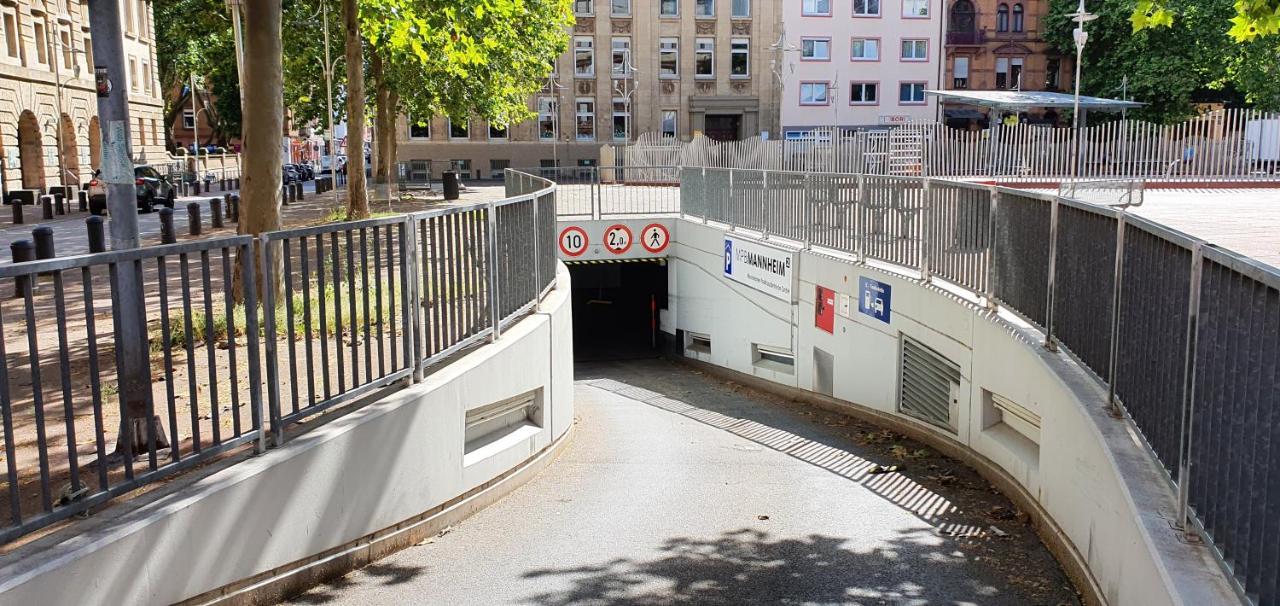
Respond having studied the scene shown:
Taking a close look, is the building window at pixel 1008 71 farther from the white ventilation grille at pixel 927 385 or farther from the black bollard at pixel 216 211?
the white ventilation grille at pixel 927 385

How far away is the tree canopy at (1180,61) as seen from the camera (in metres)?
54.3

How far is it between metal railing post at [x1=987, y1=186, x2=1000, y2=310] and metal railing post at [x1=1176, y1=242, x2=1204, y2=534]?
4849 millimetres

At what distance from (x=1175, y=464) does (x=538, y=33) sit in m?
32.5

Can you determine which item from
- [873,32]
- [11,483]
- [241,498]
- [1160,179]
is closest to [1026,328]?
[241,498]

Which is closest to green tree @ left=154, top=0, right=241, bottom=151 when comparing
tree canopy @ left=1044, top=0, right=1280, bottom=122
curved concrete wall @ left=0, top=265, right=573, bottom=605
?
curved concrete wall @ left=0, top=265, right=573, bottom=605

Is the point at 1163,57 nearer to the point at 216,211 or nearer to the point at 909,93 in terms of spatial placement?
the point at 909,93

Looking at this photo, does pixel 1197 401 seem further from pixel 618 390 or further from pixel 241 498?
pixel 618 390

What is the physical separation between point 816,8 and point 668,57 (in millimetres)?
9385

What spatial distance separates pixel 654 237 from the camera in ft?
74.3

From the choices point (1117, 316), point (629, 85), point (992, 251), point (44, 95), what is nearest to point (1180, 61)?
point (629, 85)

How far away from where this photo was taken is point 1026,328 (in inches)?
342

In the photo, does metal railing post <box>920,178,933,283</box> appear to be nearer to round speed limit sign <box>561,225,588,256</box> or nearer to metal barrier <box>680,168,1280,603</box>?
metal barrier <box>680,168,1280,603</box>

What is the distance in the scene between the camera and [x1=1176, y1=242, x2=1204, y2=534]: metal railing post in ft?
15.2

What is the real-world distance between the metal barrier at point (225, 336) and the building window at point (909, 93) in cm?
6052
